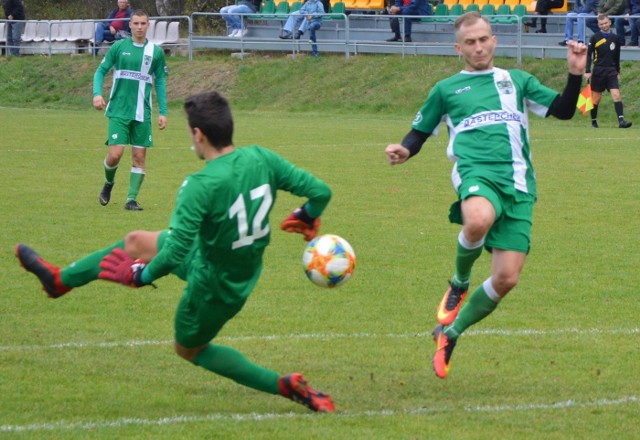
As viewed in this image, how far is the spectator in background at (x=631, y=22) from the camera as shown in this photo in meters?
25.6

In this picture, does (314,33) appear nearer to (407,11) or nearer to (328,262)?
(407,11)

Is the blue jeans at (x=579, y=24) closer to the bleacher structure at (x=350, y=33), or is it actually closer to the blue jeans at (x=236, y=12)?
the bleacher structure at (x=350, y=33)

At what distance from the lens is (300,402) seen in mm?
5512

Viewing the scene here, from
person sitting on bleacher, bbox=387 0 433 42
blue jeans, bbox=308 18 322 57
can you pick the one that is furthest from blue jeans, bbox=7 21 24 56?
person sitting on bleacher, bbox=387 0 433 42

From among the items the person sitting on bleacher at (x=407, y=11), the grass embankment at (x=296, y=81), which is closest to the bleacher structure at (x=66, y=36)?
the grass embankment at (x=296, y=81)

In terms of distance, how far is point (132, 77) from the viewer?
13.0 metres

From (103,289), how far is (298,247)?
2.35 meters

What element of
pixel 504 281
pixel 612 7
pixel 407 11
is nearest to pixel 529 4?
pixel 407 11

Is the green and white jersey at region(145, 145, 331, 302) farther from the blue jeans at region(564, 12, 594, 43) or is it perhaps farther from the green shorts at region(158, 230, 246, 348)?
the blue jeans at region(564, 12, 594, 43)

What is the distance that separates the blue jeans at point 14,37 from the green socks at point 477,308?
33074 mm

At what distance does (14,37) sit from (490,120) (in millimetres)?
33469

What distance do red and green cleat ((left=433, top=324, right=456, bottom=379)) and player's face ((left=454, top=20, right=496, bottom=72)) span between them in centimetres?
147

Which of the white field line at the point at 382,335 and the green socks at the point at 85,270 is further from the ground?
the green socks at the point at 85,270

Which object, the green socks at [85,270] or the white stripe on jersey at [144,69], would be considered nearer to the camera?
the green socks at [85,270]
